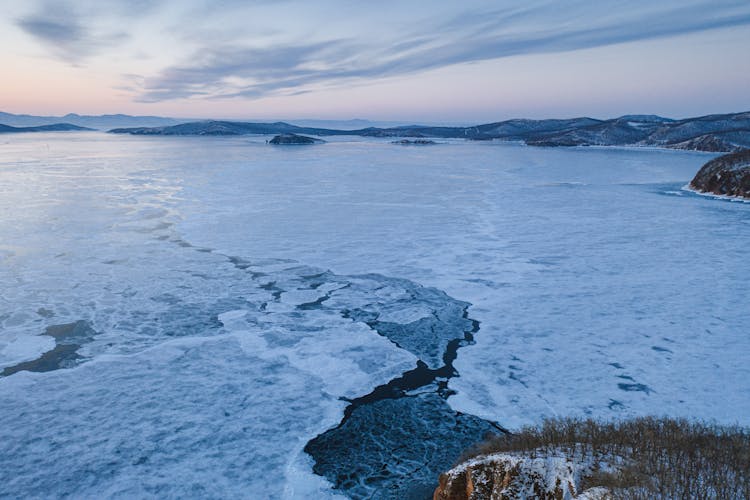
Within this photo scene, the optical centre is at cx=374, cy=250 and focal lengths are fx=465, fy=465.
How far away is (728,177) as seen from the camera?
118 ft

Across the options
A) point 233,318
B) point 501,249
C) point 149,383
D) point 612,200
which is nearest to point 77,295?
point 233,318

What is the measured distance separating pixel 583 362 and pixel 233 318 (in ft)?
29.0

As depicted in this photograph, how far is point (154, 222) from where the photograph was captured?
24.7m

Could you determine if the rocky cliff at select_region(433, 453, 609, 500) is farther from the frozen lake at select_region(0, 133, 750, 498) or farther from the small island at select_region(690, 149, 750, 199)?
the small island at select_region(690, 149, 750, 199)

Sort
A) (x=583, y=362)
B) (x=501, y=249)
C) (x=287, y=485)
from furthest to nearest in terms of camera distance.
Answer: (x=501, y=249) → (x=583, y=362) → (x=287, y=485)

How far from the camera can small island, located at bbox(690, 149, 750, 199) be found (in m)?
34.9

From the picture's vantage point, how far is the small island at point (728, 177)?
34906mm

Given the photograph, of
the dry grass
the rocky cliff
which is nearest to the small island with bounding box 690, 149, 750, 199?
the dry grass

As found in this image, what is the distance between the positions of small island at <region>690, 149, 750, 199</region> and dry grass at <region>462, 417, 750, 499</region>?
119 ft

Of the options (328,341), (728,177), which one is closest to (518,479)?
(328,341)

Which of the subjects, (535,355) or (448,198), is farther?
(448,198)

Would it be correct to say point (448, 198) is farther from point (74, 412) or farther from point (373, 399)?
point (74, 412)

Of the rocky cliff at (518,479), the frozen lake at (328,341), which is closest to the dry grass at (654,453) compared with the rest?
the rocky cliff at (518,479)

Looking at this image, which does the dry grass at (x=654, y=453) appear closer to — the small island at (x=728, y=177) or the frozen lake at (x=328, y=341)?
the frozen lake at (x=328, y=341)
